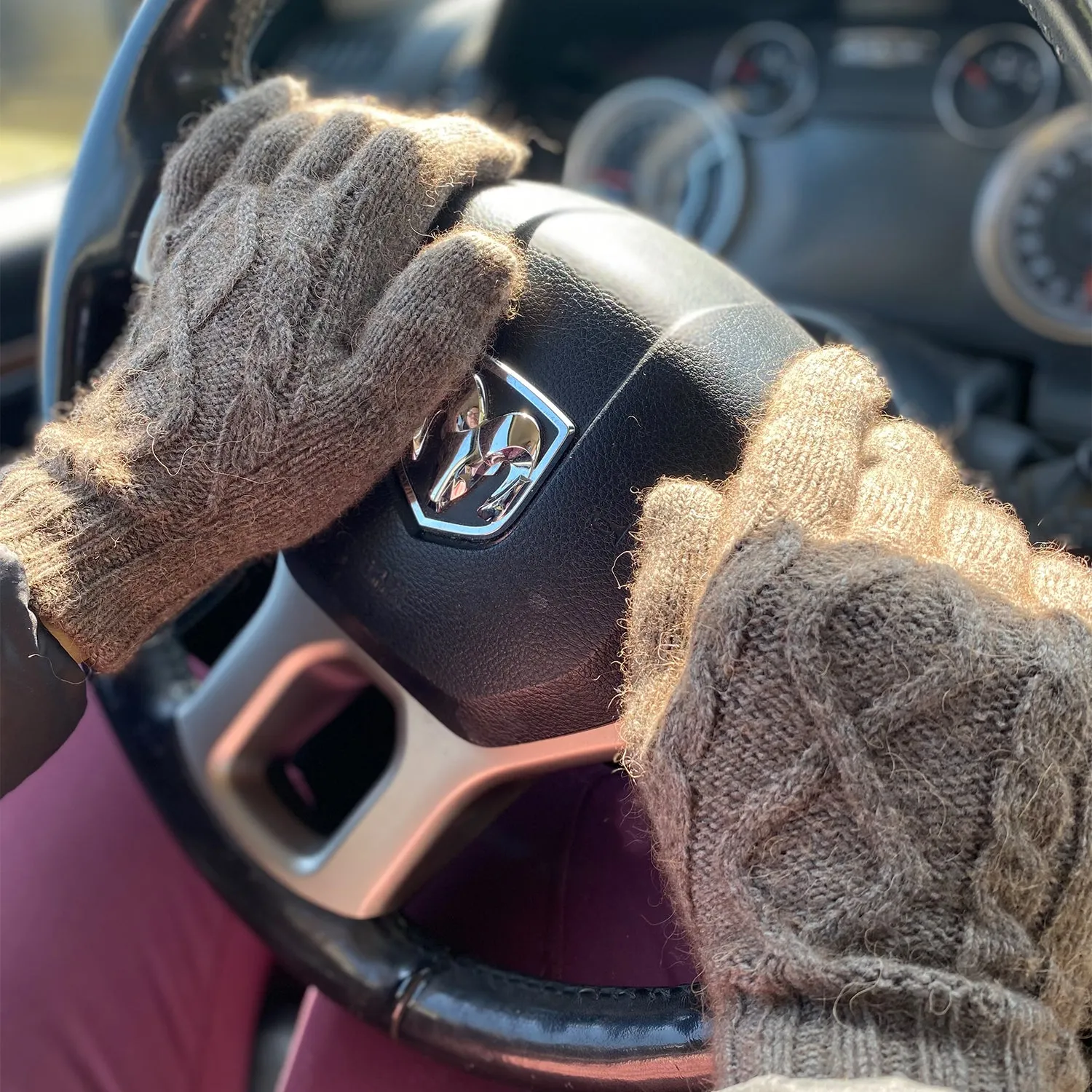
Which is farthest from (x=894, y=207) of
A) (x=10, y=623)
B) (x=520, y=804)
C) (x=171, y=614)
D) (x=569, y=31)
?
(x=10, y=623)

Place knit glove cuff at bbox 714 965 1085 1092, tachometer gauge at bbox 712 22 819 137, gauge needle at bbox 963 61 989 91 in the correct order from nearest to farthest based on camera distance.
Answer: knit glove cuff at bbox 714 965 1085 1092, gauge needle at bbox 963 61 989 91, tachometer gauge at bbox 712 22 819 137

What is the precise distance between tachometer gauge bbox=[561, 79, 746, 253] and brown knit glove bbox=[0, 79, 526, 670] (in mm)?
1274

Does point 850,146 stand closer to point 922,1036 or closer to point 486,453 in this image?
point 486,453

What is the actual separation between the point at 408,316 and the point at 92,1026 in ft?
2.27

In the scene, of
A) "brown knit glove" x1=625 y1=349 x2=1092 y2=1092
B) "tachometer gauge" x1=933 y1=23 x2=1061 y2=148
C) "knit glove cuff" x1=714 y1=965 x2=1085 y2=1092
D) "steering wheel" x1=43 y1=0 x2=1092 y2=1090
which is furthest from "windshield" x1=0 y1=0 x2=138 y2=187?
"knit glove cuff" x1=714 y1=965 x2=1085 y2=1092

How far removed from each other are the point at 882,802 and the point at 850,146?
160 cm

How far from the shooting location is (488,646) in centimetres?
74

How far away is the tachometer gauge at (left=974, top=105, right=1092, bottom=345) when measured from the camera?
163 cm

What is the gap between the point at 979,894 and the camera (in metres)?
0.53

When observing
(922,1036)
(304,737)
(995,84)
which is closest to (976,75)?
(995,84)

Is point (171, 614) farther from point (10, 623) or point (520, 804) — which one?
point (520, 804)

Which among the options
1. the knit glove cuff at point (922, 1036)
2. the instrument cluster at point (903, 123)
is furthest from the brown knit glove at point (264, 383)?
the instrument cluster at point (903, 123)

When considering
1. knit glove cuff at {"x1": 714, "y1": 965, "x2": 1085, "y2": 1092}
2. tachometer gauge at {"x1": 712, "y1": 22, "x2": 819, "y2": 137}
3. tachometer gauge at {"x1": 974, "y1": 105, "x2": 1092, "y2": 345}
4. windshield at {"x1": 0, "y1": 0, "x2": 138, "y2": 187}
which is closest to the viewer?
knit glove cuff at {"x1": 714, "y1": 965, "x2": 1085, "y2": 1092}

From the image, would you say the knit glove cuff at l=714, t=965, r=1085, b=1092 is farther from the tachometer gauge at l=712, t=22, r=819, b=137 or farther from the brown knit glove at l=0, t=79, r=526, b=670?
the tachometer gauge at l=712, t=22, r=819, b=137
